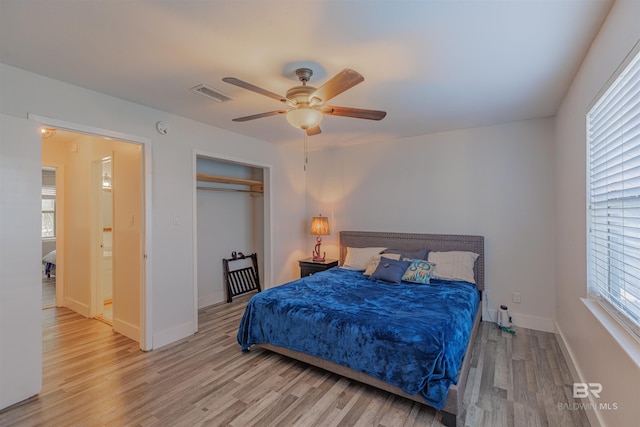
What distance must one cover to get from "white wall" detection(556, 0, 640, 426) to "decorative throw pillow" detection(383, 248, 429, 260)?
4.64ft

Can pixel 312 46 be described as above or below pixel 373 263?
above

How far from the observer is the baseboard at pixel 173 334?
312 cm

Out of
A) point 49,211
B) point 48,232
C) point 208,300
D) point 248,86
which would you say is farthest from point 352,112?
point 48,232

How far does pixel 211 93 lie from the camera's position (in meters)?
2.70

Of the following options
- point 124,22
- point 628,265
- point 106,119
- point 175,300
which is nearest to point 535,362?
point 628,265

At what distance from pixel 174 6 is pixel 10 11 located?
95 cm

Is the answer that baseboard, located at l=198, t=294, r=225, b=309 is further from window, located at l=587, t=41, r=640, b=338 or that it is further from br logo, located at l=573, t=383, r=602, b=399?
window, located at l=587, t=41, r=640, b=338

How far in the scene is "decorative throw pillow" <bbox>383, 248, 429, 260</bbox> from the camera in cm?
390

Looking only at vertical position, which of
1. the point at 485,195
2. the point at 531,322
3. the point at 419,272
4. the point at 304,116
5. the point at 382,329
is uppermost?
the point at 304,116

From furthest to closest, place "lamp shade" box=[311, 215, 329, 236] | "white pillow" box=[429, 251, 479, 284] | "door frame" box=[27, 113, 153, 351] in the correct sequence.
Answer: "lamp shade" box=[311, 215, 329, 236]
"white pillow" box=[429, 251, 479, 284]
"door frame" box=[27, 113, 153, 351]

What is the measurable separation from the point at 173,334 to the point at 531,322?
419cm

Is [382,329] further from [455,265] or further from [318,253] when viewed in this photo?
[318,253]

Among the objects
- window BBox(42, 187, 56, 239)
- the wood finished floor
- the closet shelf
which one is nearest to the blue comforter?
the wood finished floor

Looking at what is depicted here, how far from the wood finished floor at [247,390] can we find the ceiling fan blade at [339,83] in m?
2.26
